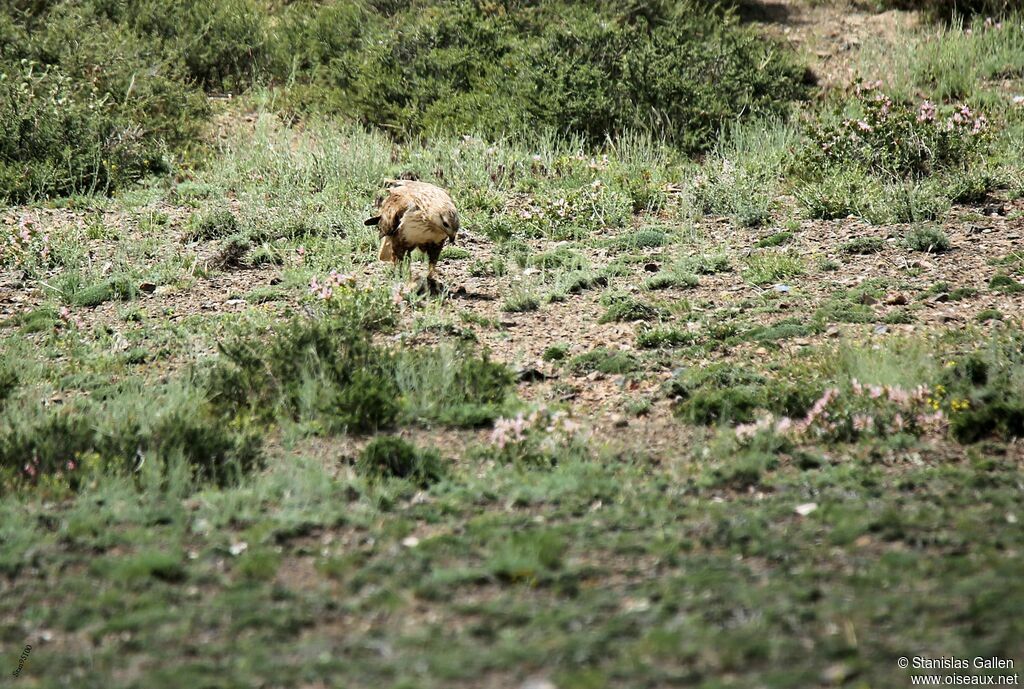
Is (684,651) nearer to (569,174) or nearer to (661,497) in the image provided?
(661,497)

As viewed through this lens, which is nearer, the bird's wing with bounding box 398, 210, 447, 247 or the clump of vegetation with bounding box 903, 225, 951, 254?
the bird's wing with bounding box 398, 210, 447, 247

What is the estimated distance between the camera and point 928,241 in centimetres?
770

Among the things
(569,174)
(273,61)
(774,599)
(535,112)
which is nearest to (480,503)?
(774,599)

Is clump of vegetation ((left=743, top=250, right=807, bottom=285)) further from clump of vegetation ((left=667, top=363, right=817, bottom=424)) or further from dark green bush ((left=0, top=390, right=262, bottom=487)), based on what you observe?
dark green bush ((left=0, top=390, right=262, bottom=487))

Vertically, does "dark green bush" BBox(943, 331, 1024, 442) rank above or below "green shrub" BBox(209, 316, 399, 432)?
above

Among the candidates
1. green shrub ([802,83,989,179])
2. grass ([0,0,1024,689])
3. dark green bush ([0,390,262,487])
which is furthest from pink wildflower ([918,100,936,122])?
dark green bush ([0,390,262,487])

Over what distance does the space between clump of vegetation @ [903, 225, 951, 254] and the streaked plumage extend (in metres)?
3.11

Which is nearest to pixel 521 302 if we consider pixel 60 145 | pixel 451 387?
pixel 451 387

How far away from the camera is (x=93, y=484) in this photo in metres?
4.77

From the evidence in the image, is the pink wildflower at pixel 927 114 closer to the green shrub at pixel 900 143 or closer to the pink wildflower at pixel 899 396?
the green shrub at pixel 900 143

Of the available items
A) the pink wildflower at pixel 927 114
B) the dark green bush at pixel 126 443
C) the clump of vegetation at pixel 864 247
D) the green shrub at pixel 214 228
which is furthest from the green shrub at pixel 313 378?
the pink wildflower at pixel 927 114

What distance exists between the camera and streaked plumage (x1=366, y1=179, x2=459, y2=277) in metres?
6.77

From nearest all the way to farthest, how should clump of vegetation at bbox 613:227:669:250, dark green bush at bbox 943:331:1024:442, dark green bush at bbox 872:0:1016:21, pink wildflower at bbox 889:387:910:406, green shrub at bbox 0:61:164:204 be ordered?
1. dark green bush at bbox 943:331:1024:442
2. pink wildflower at bbox 889:387:910:406
3. clump of vegetation at bbox 613:227:669:250
4. green shrub at bbox 0:61:164:204
5. dark green bush at bbox 872:0:1016:21

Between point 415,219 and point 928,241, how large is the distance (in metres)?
3.45
